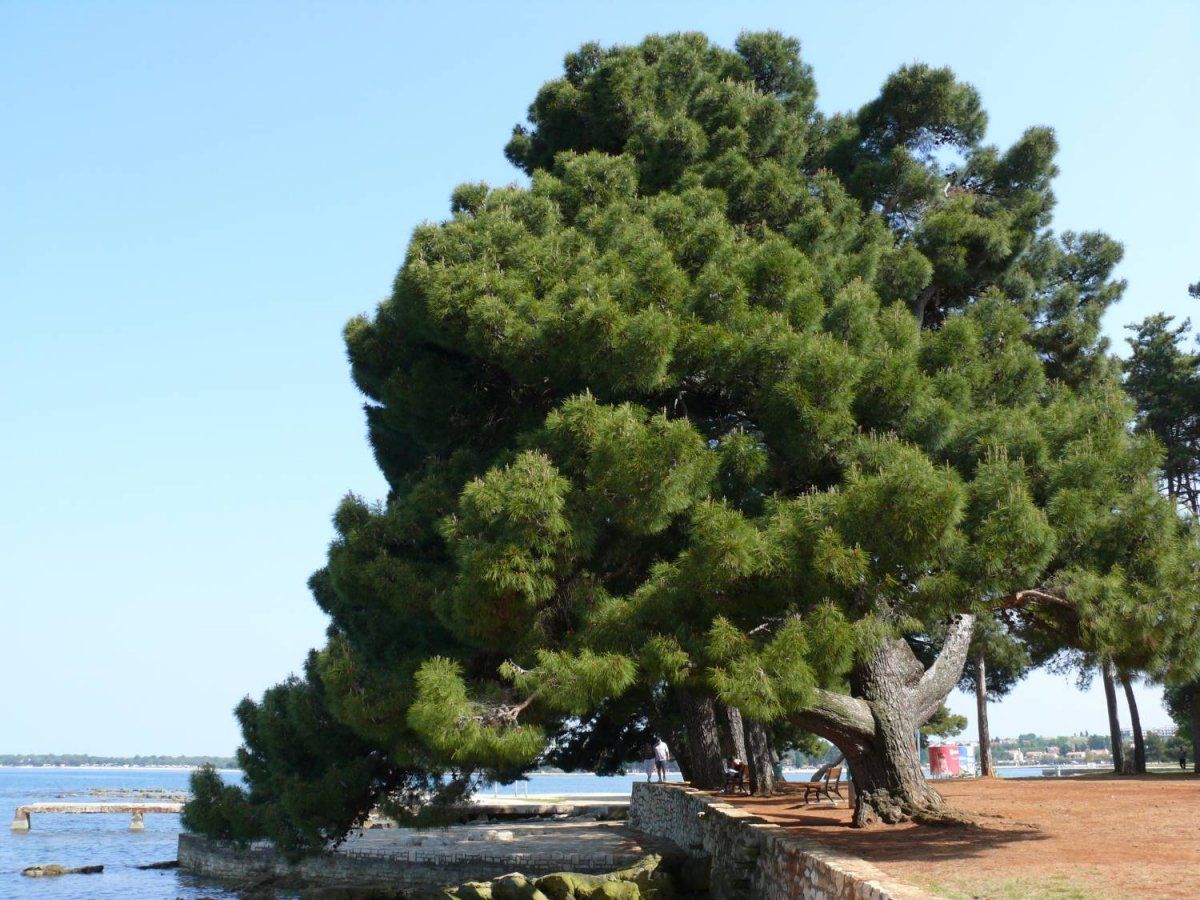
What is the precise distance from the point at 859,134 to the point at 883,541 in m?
8.07

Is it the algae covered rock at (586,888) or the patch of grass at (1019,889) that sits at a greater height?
the patch of grass at (1019,889)

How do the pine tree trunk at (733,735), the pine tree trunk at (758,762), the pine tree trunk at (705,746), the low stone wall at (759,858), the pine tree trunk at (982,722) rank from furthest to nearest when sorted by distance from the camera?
1. the pine tree trunk at (982,722)
2. the pine tree trunk at (705,746)
3. the pine tree trunk at (733,735)
4. the pine tree trunk at (758,762)
5. the low stone wall at (759,858)

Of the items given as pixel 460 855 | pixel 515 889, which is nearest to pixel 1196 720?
pixel 460 855

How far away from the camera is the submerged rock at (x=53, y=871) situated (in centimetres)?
2566

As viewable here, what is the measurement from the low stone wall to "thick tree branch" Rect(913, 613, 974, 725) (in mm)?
2319

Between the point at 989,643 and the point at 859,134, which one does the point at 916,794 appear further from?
the point at 989,643

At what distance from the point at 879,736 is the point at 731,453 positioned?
340 centimetres

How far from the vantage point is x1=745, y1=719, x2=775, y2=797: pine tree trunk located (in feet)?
52.2

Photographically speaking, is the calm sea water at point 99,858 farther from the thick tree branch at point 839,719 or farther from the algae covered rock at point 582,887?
the thick tree branch at point 839,719

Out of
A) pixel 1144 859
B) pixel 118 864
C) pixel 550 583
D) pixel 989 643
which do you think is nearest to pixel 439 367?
pixel 550 583

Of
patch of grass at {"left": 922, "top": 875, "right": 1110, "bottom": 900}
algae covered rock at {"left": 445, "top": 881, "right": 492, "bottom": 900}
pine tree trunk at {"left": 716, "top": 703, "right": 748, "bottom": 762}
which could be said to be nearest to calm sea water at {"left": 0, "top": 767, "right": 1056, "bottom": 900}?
pine tree trunk at {"left": 716, "top": 703, "right": 748, "bottom": 762}

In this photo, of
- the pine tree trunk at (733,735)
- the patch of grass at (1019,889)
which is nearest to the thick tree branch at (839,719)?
the patch of grass at (1019,889)

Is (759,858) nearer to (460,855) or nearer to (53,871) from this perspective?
(460,855)

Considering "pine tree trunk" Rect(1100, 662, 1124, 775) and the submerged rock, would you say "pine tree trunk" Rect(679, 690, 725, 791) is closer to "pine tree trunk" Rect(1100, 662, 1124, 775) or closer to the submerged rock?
"pine tree trunk" Rect(1100, 662, 1124, 775)
